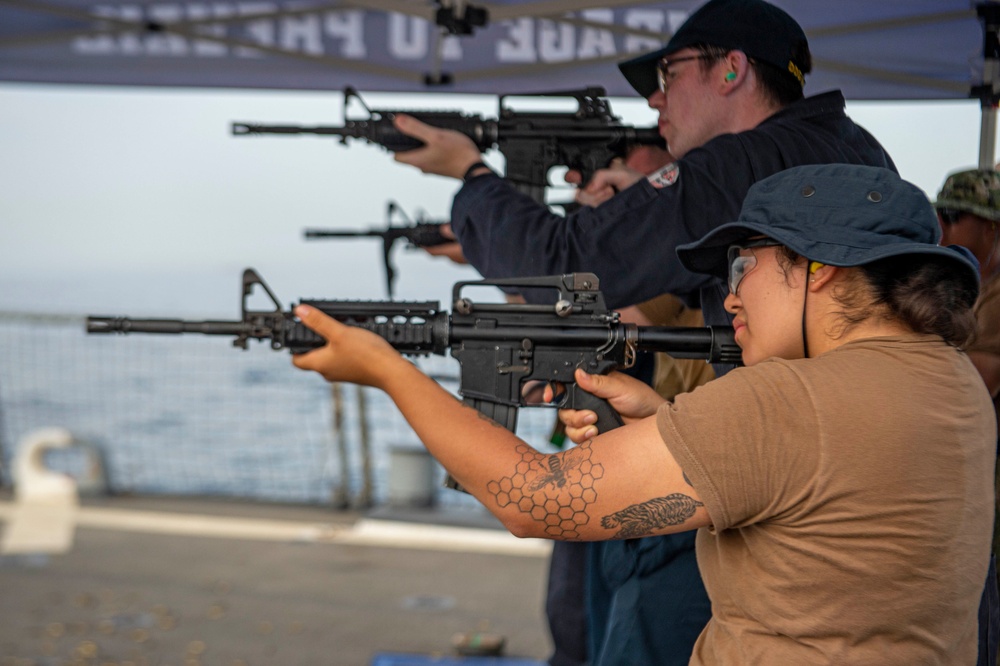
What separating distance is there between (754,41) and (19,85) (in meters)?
3.07

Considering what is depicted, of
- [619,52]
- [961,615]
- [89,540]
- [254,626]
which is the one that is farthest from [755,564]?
[89,540]

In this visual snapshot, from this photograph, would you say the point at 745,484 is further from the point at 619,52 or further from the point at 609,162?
the point at 619,52

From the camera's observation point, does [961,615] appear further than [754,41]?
No

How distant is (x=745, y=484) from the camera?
1.38 meters

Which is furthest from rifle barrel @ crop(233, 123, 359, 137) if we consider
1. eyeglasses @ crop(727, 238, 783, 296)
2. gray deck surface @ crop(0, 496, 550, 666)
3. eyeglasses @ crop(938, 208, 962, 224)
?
gray deck surface @ crop(0, 496, 550, 666)

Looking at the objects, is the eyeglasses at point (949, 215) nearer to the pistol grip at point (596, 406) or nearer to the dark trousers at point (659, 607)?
the dark trousers at point (659, 607)

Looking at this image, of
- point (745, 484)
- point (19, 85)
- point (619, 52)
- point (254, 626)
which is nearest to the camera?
point (745, 484)

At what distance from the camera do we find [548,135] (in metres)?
2.86

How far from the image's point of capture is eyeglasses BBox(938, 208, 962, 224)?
2930mm

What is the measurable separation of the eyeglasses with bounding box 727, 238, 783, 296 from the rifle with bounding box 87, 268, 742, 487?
0.36 m

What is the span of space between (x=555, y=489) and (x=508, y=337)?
25.9 inches

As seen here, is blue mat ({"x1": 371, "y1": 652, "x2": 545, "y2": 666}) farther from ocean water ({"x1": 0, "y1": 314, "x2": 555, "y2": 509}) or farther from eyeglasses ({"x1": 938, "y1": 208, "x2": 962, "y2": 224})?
ocean water ({"x1": 0, "y1": 314, "x2": 555, "y2": 509})

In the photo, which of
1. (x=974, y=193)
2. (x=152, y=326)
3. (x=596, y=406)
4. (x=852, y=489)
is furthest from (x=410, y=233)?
(x=852, y=489)

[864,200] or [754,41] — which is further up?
[754,41]
